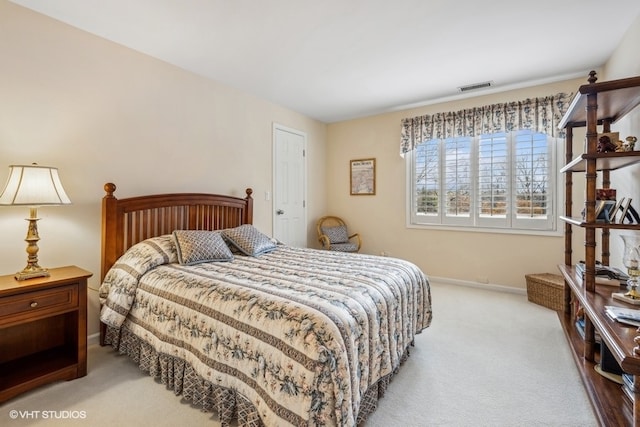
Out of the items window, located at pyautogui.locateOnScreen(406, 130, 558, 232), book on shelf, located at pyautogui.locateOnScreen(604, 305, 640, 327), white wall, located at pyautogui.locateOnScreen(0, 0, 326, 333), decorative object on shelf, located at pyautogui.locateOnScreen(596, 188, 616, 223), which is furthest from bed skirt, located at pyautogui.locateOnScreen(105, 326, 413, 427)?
window, located at pyautogui.locateOnScreen(406, 130, 558, 232)

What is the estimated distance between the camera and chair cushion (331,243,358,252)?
4.62 m

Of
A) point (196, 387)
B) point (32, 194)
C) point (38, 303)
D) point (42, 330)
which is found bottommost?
point (196, 387)

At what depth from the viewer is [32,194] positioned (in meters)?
1.92

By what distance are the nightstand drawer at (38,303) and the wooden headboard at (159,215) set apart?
1.81 feet

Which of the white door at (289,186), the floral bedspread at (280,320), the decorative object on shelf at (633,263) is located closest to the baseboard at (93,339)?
the floral bedspread at (280,320)

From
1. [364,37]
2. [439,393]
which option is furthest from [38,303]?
[364,37]

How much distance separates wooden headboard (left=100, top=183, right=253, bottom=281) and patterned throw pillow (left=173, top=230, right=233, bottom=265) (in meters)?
0.42

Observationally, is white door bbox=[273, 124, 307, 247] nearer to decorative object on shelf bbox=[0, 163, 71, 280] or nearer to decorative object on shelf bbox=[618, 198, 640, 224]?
decorative object on shelf bbox=[0, 163, 71, 280]

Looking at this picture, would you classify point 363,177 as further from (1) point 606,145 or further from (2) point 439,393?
(2) point 439,393

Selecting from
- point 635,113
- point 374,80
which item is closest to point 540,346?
point 635,113

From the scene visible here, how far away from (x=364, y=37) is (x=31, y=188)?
105 inches

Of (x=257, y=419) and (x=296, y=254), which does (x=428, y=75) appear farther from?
(x=257, y=419)

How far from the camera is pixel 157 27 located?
244cm

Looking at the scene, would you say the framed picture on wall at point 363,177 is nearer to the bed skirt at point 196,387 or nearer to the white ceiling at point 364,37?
the white ceiling at point 364,37
